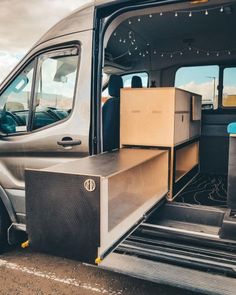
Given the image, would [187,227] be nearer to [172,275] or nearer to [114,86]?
[172,275]

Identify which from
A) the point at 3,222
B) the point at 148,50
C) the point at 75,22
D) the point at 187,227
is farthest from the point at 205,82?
the point at 3,222

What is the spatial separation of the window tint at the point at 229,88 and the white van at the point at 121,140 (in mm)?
730

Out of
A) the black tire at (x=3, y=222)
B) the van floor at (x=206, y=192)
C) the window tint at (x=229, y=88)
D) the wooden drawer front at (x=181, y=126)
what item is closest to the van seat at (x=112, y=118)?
the wooden drawer front at (x=181, y=126)

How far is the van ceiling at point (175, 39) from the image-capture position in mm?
4234

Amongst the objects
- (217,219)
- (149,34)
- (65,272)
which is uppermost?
(149,34)

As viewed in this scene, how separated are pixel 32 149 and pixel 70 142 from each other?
48 centimetres

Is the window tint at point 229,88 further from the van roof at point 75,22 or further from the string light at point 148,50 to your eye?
the van roof at point 75,22

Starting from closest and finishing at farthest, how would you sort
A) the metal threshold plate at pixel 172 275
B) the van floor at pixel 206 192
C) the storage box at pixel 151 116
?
1. the metal threshold plate at pixel 172 275
2. the storage box at pixel 151 116
3. the van floor at pixel 206 192

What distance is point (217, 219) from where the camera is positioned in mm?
2682

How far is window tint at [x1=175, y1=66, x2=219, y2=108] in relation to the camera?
203 inches

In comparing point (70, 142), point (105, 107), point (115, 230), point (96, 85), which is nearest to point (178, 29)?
point (105, 107)

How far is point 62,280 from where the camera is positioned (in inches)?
116

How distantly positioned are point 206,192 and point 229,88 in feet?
6.56

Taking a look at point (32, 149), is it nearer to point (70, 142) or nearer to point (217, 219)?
point (70, 142)
